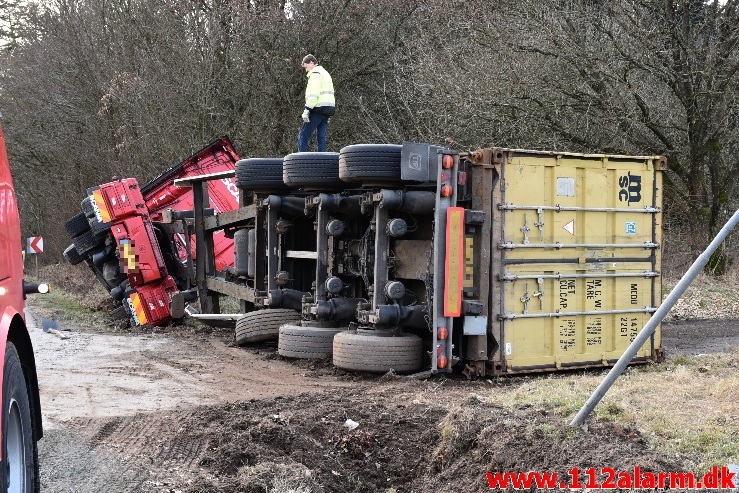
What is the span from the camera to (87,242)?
15406 mm

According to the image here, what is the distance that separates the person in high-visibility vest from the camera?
1331 cm

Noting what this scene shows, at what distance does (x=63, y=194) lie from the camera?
1110 inches

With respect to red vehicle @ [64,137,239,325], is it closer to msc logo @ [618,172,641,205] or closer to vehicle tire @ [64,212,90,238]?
vehicle tire @ [64,212,90,238]

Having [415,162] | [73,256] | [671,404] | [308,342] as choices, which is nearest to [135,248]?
[73,256]

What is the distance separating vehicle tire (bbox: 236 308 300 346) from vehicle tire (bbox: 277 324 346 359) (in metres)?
0.67

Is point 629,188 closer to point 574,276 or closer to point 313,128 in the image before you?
point 574,276

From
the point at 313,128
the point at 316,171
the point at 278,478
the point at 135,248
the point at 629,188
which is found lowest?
the point at 278,478

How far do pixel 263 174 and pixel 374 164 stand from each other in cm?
282

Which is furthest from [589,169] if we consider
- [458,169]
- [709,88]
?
[709,88]

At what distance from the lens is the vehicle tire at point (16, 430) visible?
381 centimetres

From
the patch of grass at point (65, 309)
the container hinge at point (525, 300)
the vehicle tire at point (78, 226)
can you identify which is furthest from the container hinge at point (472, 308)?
the vehicle tire at point (78, 226)

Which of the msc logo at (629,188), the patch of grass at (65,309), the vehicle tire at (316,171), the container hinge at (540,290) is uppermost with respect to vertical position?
the vehicle tire at (316,171)

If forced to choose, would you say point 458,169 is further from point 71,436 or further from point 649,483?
point 649,483

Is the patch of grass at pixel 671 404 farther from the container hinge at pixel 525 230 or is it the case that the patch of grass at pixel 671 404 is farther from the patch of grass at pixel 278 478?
the patch of grass at pixel 278 478
